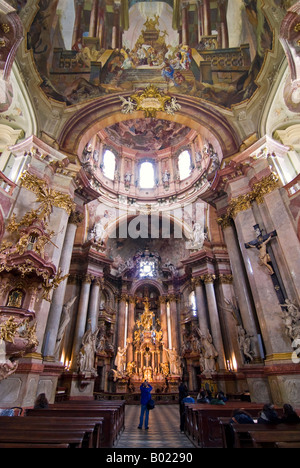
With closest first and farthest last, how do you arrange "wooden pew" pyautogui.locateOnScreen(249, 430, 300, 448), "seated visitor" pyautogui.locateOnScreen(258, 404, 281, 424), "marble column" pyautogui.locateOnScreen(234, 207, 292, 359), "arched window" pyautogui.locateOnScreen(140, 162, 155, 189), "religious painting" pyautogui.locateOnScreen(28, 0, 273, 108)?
1. "wooden pew" pyautogui.locateOnScreen(249, 430, 300, 448)
2. "seated visitor" pyautogui.locateOnScreen(258, 404, 281, 424)
3. "marble column" pyautogui.locateOnScreen(234, 207, 292, 359)
4. "religious painting" pyautogui.locateOnScreen(28, 0, 273, 108)
5. "arched window" pyautogui.locateOnScreen(140, 162, 155, 189)

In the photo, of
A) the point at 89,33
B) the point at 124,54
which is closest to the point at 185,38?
the point at 124,54

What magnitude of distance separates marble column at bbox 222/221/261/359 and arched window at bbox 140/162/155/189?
40.6 ft

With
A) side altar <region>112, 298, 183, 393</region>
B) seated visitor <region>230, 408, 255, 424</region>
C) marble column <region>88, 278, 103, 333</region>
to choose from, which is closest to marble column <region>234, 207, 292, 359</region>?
seated visitor <region>230, 408, 255, 424</region>

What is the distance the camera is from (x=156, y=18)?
50.2ft

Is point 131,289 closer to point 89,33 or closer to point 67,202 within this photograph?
point 67,202

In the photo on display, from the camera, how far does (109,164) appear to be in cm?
2233

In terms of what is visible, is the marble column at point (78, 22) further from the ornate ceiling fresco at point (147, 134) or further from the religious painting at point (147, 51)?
the ornate ceiling fresco at point (147, 134)

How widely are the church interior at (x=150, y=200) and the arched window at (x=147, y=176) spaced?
0.92 feet

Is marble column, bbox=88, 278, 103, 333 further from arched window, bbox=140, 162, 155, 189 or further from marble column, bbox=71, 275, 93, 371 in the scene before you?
arched window, bbox=140, 162, 155, 189

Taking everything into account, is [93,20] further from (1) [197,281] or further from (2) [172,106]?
(1) [197,281]

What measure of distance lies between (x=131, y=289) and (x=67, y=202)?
1303cm

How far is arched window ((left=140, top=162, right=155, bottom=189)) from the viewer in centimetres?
2328

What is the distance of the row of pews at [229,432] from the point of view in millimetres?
2768

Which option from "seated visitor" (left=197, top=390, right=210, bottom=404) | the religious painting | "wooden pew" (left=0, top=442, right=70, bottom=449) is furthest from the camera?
the religious painting
